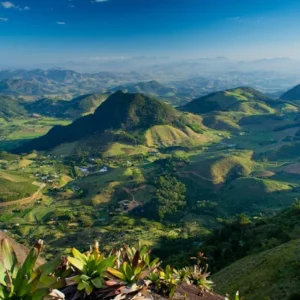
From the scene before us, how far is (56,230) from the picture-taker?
393 ft

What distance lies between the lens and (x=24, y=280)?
17.0 feet

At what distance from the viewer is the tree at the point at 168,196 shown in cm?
13688

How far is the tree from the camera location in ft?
449

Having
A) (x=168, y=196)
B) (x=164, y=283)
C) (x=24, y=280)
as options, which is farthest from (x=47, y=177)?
(x=24, y=280)

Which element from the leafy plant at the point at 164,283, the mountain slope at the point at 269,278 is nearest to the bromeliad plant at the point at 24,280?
the leafy plant at the point at 164,283

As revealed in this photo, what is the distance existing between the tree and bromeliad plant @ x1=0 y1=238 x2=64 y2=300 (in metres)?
129

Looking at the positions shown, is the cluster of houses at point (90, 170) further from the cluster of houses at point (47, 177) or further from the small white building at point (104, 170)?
the cluster of houses at point (47, 177)

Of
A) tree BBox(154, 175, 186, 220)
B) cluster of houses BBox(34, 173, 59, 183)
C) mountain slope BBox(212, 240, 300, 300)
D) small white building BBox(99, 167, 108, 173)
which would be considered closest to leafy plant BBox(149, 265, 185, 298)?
mountain slope BBox(212, 240, 300, 300)

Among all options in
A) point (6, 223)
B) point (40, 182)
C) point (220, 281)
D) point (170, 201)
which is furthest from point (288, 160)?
point (220, 281)

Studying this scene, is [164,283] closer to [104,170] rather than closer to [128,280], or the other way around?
[128,280]

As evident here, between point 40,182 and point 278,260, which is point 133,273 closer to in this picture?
point 278,260

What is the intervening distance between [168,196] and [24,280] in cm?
14232

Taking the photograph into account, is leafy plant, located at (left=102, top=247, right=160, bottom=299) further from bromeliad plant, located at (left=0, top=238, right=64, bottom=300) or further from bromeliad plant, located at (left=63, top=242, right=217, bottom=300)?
bromeliad plant, located at (left=0, top=238, right=64, bottom=300)

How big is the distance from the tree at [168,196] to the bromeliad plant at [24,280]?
129 meters
